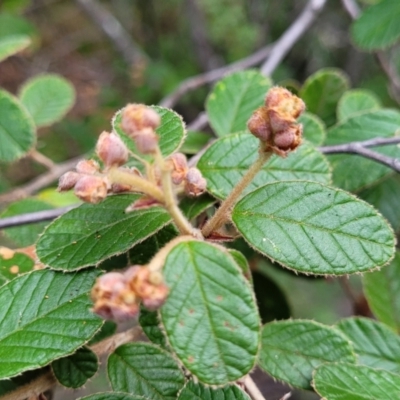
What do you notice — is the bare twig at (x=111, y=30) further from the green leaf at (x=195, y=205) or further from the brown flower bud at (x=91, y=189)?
the brown flower bud at (x=91, y=189)

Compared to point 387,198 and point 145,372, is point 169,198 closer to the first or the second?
point 145,372

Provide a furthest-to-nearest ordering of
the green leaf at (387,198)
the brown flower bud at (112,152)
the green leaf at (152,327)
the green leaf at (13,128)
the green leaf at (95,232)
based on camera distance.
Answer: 1. the green leaf at (13,128)
2. the green leaf at (387,198)
3. the green leaf at (152,327)
4. the green leaf at (95,232)
5. the brown flower bud at (112,152)

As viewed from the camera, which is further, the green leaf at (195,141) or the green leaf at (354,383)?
the green leaf at (195,141)

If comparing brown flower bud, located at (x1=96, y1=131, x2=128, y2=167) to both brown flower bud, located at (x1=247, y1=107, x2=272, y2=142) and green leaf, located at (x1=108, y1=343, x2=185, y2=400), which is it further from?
green leaf, located at (x1=108, y1=343, x2=185, y2=400)

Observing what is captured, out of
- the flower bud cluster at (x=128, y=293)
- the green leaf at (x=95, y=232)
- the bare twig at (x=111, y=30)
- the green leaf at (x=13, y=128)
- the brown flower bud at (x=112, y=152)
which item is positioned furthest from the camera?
the bare twig at (x=111, y=30)

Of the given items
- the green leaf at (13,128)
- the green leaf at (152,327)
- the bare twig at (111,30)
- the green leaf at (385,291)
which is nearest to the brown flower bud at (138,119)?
the green leaf at (152,327)

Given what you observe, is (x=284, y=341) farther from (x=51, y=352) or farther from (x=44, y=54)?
(x=44, y=54)

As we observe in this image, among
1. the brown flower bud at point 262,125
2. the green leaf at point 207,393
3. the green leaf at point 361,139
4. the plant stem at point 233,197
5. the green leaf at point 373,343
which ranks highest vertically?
the brown flower bud at point 262,125

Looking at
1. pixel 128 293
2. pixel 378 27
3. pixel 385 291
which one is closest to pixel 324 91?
pixel 378 27
